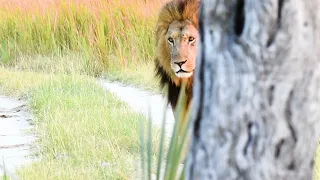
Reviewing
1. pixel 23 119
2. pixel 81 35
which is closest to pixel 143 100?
pixel 23 119

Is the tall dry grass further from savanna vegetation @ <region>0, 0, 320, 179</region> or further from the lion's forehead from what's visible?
the lion's forehead

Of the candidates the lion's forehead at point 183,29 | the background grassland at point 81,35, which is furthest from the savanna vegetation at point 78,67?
the lion's forehead at point 183,29

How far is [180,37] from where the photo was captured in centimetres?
511

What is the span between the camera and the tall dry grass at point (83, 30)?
33.7 ft

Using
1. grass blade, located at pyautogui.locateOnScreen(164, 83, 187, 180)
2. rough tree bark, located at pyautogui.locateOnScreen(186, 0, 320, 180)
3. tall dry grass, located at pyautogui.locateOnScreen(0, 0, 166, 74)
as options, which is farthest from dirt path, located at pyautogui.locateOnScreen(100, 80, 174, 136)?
rough tree bark, located at pyautogui.locateOnScreen(186, 0, 320, 180)

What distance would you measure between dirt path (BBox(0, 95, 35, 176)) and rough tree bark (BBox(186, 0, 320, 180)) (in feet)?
9.18

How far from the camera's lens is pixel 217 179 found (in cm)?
179

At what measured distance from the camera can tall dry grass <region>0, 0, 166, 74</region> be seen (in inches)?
404

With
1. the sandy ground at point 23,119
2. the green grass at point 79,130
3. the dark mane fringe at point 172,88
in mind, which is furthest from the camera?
the sandy ground at point 23,119

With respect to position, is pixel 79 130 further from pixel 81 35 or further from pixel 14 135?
pixel 81 35

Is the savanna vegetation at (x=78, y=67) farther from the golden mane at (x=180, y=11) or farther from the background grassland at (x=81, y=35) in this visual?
the golden mane at (x=180, y=11)

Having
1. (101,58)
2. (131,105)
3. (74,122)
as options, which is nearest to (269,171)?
(74,122)

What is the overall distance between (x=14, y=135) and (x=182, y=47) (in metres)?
1.75

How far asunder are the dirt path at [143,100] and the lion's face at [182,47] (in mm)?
1143
